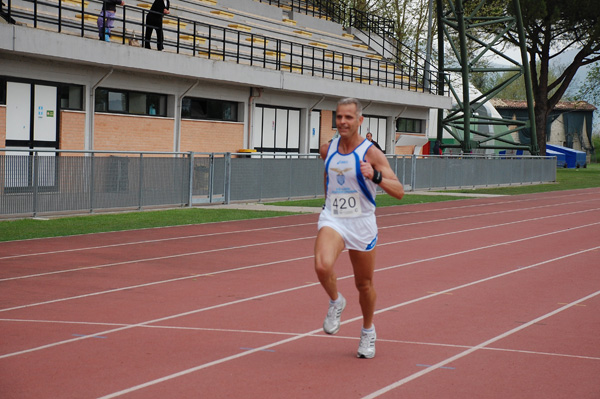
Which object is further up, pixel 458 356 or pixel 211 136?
pixel 211 136

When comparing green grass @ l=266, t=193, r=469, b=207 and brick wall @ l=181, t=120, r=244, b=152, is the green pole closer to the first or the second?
green grass @ l=266, t=193, r=469, b=207

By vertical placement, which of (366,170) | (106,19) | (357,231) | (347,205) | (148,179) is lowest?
(148,179)

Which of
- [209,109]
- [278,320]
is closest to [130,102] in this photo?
[209,109]

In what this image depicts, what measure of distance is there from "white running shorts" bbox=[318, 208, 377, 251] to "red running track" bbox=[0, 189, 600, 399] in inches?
35.3

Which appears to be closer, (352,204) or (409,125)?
(352,204)

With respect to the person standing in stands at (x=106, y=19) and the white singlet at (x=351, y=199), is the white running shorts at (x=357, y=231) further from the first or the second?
the person standing in stands at (x=106, y=19)

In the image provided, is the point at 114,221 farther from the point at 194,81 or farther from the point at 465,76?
the point at 465,76

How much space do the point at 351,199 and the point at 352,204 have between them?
0.15ft

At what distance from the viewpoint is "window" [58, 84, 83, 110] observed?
25.2 m

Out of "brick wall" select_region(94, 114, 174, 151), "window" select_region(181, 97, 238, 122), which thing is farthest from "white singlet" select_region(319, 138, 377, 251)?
"window" select_region(181, 97, 238, 122)

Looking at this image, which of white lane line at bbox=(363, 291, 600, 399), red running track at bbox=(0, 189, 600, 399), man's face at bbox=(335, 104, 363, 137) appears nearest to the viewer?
white lane line at bbox=(363, 291, 600, 399)

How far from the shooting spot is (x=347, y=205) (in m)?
6.98

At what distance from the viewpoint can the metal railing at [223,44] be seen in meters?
25.8

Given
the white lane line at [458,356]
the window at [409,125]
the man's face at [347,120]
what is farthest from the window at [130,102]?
the man's face at [347,120]
